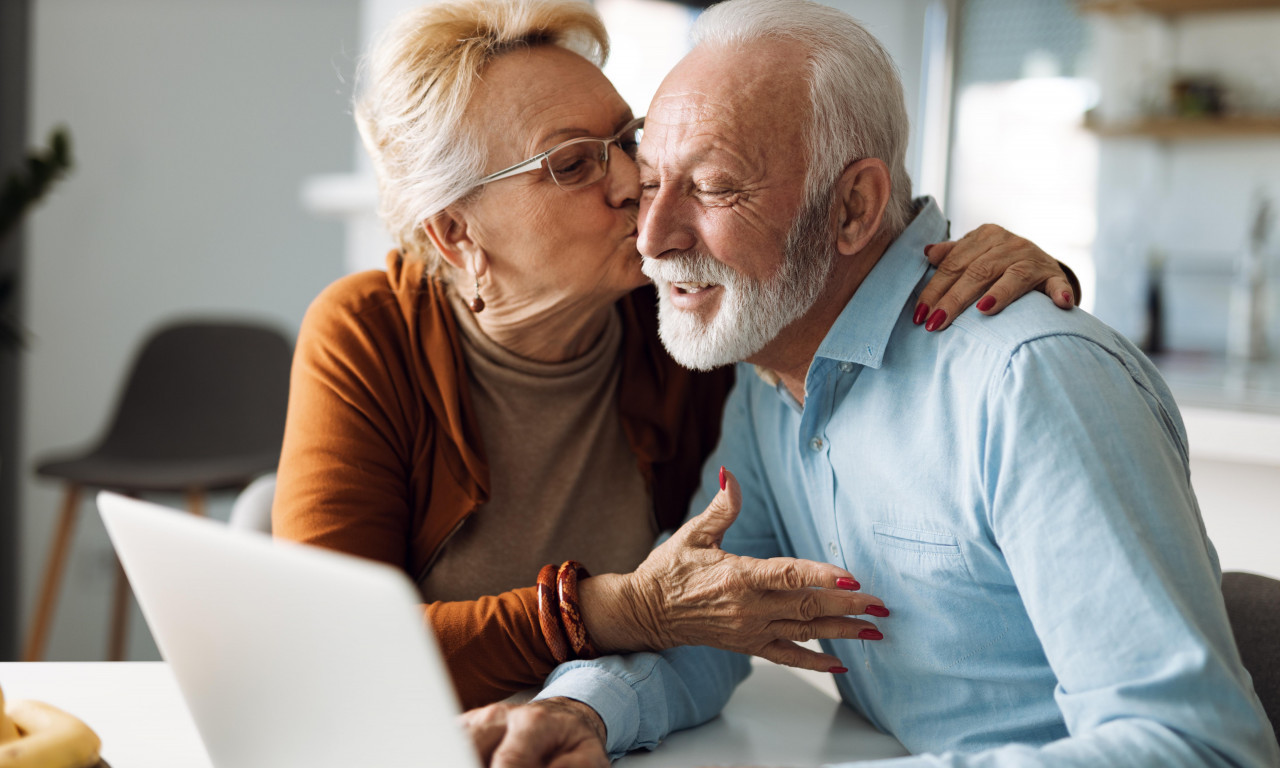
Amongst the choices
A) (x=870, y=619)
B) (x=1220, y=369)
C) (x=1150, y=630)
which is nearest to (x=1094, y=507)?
(x=1150, y=630)

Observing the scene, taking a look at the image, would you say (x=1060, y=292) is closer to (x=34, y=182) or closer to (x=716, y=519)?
(x=716, y=519)

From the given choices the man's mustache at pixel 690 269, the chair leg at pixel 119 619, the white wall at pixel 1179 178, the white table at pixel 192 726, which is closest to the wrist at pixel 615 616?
the white table at pixel 192 726

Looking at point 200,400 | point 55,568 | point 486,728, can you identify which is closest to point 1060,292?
point 486,728

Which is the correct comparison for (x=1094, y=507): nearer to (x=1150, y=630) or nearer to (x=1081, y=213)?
(x=1150, y=630)

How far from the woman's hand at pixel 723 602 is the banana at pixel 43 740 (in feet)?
1.66

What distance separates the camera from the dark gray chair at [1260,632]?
1121mm

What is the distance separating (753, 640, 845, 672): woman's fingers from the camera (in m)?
1.13

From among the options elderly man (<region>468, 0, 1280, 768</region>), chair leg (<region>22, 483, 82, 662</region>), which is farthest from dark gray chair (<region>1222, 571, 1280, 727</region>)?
chair leg (<region>22, 483, 82, 662</region>)

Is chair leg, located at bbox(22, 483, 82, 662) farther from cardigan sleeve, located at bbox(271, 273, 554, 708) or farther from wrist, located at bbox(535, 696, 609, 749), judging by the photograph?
wrist, located at bbox(535, 696, 609, 749)

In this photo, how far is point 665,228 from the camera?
1.23 m

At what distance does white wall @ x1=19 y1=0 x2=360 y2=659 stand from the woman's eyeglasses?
2.95m

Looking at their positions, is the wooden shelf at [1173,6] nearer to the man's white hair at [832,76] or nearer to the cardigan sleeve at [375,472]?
the man's white hair at [832,76]

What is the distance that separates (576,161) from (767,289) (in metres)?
0.36

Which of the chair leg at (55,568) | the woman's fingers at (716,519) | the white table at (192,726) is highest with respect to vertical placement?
the woman's fingers at (716,519)
